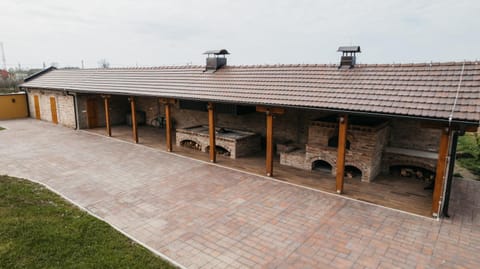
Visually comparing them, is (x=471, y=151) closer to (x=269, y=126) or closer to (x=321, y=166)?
(x=321, y=166)

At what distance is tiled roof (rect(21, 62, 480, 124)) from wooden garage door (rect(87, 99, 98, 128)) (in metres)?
3.88

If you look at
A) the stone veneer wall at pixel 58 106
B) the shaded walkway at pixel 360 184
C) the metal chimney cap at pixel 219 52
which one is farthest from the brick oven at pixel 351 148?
the stone veneer wall at pixel 58 106

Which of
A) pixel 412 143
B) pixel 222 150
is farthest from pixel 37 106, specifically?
pixel 412 143

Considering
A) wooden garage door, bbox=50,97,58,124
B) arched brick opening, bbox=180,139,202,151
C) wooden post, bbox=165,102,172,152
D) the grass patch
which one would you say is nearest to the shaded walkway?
arched brick opening, bbox=180,139,202,151

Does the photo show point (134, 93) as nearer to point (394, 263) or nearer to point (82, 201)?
point (82, 201)

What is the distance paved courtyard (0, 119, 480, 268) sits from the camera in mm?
5578

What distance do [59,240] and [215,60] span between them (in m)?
9.70

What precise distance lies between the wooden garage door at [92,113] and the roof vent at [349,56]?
14.0 meters

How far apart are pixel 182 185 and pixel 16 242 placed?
4.15m

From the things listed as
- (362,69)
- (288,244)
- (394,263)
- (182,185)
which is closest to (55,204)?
(182,185)

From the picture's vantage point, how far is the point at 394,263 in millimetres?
5371

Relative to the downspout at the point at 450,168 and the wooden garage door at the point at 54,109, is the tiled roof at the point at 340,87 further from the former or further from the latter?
the wooden garage door at the point at 54,109

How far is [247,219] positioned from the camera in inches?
275

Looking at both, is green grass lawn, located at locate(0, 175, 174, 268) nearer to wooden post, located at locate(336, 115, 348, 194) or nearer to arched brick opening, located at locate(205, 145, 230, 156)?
wooden post, located at locate(336, 115, 348, 194)
